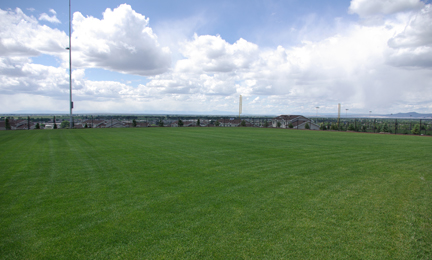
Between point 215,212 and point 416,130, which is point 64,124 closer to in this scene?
point 215,212

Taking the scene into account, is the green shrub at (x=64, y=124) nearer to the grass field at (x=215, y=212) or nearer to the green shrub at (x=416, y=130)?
the grass field at (x=215, y=212)

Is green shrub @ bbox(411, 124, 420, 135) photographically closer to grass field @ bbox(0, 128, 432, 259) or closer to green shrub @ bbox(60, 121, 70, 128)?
grass field @ bbox(0, 128, 432, 259)

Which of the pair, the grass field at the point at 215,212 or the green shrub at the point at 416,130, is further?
the green shrub at the point at 416,130

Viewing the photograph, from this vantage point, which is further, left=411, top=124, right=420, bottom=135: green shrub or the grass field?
left=411, top=124, right=420, bottom=135: green shrub

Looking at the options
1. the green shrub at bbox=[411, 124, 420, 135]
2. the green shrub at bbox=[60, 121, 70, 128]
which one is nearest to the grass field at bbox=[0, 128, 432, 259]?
the green shrub at bbox=[411, 124, 420, 135]

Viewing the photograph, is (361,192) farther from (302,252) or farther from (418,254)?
(302,252)

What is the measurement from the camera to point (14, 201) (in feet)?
13.3

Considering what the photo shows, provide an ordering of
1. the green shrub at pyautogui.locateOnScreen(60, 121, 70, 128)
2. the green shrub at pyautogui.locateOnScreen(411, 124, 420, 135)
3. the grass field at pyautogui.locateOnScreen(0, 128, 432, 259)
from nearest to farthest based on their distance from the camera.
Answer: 1. the grass field at pyautogui.locateOnScreen(0, 128, 432, 259)
2. the green shrub at pyautogui.locateOnScreen(411, 124, 420, 135)
3. the green shrub at pyautogui.locateOnScreen(60, 121, 70, 128)

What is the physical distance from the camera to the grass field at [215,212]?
272 cm

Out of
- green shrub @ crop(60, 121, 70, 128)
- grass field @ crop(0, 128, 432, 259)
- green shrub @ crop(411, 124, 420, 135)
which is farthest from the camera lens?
green shrub @ crop(60, 121, 70, 128)

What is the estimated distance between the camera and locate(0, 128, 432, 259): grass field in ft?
8.93

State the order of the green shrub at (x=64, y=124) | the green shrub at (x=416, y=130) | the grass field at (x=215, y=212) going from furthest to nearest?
the green shrub at (x=64, y=124) → the green shrub at (x=416, y=130) → the grass field at (x=215, y=212)

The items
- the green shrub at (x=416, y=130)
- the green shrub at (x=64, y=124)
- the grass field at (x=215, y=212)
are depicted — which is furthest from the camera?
the green shrub at (x=64, y=124)

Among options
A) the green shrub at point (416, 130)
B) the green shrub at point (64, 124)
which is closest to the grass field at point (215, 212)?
the green shrub at point (416, 130)
